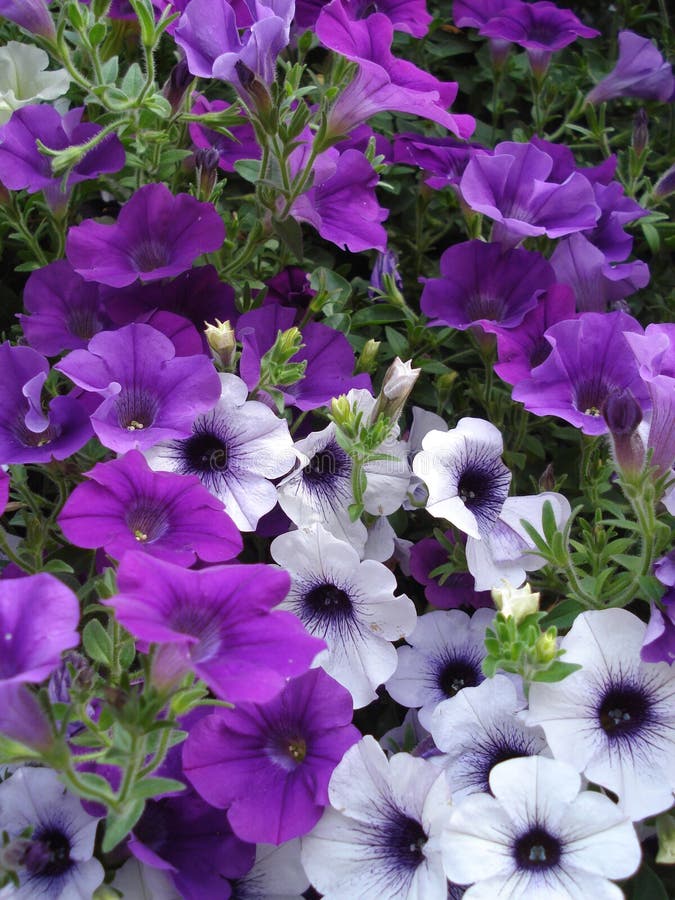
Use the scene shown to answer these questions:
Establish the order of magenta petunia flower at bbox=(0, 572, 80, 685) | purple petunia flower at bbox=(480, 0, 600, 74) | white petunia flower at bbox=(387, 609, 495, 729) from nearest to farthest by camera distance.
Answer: magenta petunia flower at bbox=(0, 572, 80, 685) → white petunia flower at bbox=(387, 609, 495, 729) → purple petunia flower at bbox=(480, 0, 600, 74)

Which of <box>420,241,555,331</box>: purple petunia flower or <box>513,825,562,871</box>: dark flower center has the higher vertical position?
<box>420,241,555,331</box>: purple petunia flower

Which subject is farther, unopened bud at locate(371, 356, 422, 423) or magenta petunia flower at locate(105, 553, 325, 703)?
unopened bud at locate(371, 356, 422, 423)

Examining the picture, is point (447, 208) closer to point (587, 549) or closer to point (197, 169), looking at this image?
point (197, 169)

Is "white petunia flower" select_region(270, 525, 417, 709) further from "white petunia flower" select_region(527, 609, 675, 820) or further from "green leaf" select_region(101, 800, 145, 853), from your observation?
"green leaf" select_region(101, 800, 145, 853)

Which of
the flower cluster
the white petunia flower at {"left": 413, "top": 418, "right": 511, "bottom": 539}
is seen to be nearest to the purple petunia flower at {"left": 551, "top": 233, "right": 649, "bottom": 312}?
the flower cluster

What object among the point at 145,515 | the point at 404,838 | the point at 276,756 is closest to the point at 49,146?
the point at 145,515

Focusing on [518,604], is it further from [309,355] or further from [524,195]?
[524,195]

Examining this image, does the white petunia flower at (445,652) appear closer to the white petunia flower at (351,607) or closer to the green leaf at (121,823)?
the white petunia flower at (351,607)
